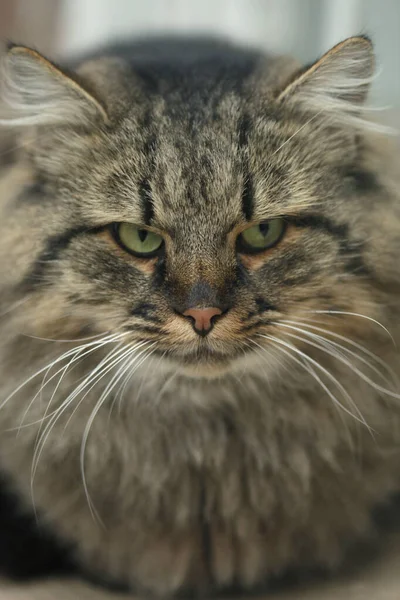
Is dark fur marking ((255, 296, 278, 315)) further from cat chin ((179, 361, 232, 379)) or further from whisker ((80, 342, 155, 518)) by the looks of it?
whisker ((80, 342, 155, 518))

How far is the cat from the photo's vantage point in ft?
3.30

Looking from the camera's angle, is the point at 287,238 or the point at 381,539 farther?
the point at 381,539

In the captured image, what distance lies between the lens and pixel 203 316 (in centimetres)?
97

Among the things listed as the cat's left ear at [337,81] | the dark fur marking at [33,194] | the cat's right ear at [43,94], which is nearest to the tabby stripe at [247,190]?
the cat's left ear at [337,81]

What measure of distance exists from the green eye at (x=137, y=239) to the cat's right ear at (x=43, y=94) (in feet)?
0.55

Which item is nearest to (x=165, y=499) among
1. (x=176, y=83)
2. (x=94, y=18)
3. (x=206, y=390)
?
(x=206, y=390)

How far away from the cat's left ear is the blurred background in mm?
40

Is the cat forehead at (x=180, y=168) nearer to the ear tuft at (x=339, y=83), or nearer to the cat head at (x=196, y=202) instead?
the cat head at (x=196, y=202)

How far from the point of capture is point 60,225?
1.07 meters

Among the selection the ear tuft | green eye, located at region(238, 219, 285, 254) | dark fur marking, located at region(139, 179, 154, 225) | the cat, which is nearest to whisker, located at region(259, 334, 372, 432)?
the cat

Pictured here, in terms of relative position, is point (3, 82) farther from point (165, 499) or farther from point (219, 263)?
point (165, 499)

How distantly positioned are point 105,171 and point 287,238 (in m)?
0.29

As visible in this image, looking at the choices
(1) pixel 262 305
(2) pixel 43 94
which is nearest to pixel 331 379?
(1) pixel 262 305

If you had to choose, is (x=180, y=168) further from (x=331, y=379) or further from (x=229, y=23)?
(x=229, y=23)
